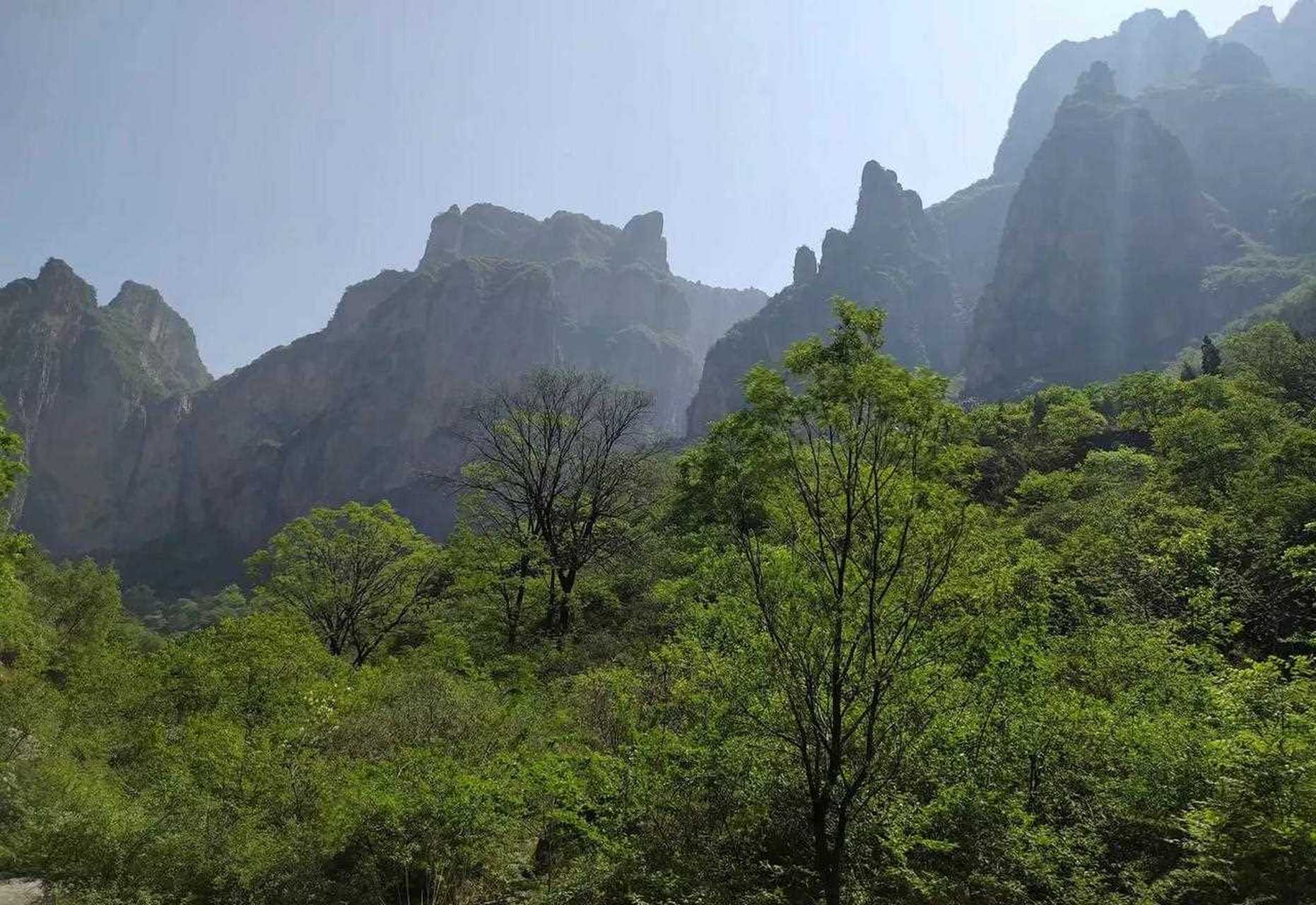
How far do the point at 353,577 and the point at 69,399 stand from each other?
511 feet

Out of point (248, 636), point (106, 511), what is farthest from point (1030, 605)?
point (106, 511)

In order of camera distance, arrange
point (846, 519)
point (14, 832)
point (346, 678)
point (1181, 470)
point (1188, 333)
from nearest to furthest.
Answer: point (846, 519)
point (14, 832)
point (346, 678)
point (1181, 470)
point (1188, 333)

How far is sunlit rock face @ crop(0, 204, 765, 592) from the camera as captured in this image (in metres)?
132

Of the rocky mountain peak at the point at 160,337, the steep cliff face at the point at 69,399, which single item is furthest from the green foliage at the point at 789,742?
the rocky mountain peak at the point at 160,337

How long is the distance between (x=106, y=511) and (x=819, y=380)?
169923mm

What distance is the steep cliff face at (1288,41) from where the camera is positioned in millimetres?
178250

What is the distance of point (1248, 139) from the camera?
139 metres

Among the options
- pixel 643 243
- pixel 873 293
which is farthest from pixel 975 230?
pixel 643 243

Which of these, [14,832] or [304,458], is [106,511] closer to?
[304,458]

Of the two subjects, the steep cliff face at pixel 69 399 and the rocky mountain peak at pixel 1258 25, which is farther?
the rocky mountain peak at pixel 1258 25

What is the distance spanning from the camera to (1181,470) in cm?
2183

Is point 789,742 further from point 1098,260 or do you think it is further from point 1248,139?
point 1248,139

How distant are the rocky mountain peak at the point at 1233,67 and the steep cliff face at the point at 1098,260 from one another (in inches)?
1526

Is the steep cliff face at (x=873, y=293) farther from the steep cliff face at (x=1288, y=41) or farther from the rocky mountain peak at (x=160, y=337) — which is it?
the rocky mountain peak at (x=160, y=337)
